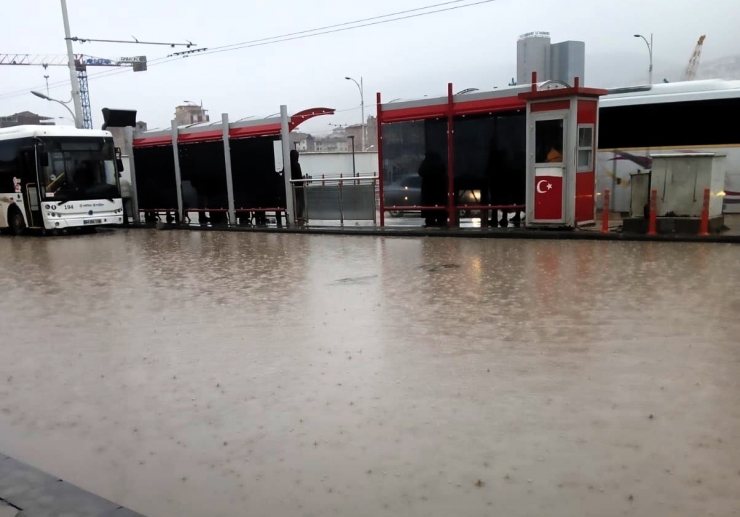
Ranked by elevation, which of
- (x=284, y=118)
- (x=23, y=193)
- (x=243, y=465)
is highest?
(x=284, y=118)

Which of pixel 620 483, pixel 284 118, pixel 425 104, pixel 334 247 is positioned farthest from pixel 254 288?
pixel 284 118

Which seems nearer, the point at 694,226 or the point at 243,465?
the point at 243,465

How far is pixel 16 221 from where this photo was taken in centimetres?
2141

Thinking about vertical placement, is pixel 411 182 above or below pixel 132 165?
below

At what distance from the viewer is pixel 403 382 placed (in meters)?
5.42

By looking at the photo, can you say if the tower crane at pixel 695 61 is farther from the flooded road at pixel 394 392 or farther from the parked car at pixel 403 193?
the flooded road at pixel 394 392

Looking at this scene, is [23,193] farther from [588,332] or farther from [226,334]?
[588,332]

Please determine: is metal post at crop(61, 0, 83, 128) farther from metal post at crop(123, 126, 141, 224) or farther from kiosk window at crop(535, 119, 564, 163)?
kiosk window at crop(535, 119, 564, 163)

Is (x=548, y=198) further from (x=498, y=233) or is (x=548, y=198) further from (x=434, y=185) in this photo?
(x=434, y=185)

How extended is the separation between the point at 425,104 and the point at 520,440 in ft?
44.3

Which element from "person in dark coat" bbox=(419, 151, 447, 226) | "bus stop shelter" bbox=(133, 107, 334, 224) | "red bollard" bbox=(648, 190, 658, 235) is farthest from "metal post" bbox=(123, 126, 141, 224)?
"red bollard" bbox=(648, 190, 658, 235)

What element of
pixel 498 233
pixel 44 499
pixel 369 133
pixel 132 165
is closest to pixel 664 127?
pixel 498 233

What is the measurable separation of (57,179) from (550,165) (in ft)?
50.2

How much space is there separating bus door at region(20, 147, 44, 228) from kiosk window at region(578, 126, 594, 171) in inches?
648
